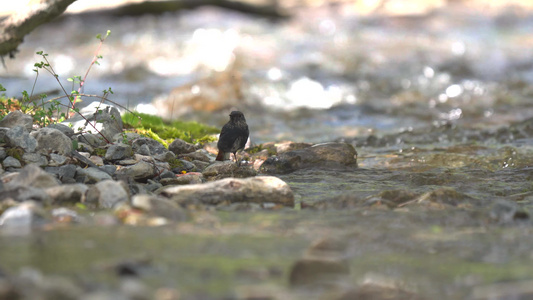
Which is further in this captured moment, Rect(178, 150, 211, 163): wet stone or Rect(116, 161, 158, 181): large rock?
Rect(178, 150, 211, 163): wet stone

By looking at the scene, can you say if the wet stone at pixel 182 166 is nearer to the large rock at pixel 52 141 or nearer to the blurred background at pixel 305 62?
the large rock at pixel 52 141

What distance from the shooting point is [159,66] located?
56.5ft

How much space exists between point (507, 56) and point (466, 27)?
3.60 metres

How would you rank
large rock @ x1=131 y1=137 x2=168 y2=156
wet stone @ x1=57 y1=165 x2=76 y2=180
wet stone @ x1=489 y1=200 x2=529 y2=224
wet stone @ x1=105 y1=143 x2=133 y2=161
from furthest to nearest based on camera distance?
large rock @ x1=131 y1=137 x2=168 y2=156
wet stone @ x1=105 y1=143 x2=133 y2=161
wet stone @ x1=57 y1=165 x2=76 y2=180
wet stone @ x1=489 y1=200 x2=529 y2=224

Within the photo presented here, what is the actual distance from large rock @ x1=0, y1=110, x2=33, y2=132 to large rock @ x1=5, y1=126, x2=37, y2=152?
0.51m

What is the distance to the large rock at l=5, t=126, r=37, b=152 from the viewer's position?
5.23 m

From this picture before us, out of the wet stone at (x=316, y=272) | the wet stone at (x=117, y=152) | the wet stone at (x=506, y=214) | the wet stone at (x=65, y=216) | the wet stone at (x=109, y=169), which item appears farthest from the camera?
the wet stone at (x=117, y=152)

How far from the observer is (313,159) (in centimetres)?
695

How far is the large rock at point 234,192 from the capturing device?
182 inches

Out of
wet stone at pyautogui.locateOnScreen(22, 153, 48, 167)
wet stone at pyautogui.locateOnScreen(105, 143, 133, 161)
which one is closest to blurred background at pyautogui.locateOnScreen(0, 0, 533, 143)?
wet stone at pyautogui.locateOnScreen(105, 143, 133, 161)

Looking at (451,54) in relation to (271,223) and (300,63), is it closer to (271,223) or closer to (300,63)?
(300,63)

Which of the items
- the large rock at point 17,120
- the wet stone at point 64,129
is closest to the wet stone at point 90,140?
the wet stone at point 64,129

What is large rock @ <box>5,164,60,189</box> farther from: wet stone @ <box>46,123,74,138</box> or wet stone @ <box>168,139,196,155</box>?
wet stone @ <box>168,139,196,155</box>

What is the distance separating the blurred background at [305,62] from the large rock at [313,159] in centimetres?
306
